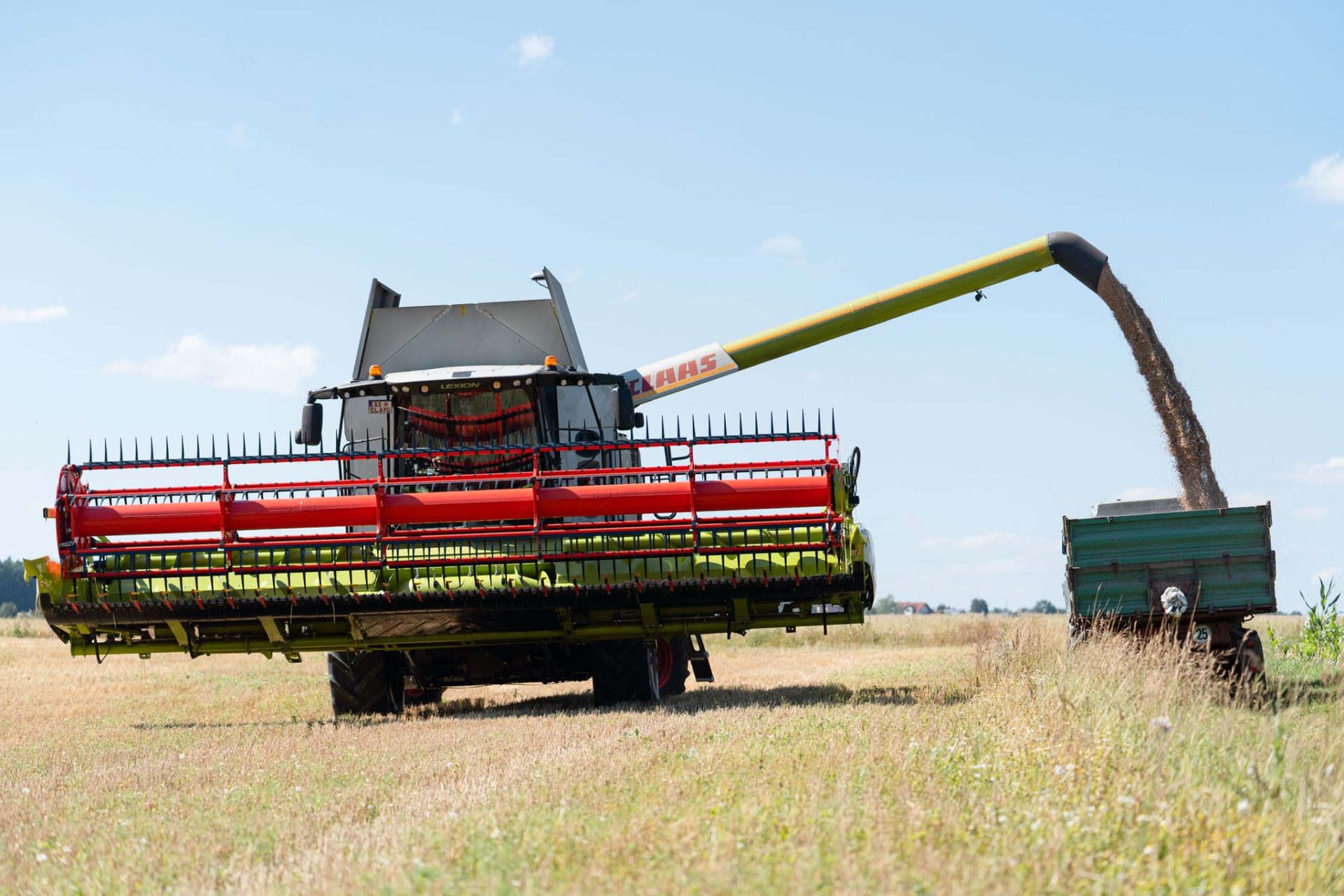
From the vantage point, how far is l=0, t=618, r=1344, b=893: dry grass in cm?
423

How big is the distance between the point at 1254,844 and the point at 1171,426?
1066cm

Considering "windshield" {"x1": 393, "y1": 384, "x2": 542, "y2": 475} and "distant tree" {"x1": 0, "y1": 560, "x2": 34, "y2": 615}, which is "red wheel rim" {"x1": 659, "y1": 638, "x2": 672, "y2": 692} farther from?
"distant tree" {"x1": 0, "y1": 560, "x2": 34, "y2": 615}

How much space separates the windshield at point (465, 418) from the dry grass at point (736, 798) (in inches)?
96.4

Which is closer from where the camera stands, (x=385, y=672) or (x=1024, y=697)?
(x=1024, y=697)

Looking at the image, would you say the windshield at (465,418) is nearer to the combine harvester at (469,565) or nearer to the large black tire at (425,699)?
the combine harvester at (469,565)

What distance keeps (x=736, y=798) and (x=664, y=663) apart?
7471 millimetres

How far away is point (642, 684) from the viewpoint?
11141 mm

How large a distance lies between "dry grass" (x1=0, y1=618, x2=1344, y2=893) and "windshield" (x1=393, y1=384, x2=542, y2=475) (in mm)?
2449

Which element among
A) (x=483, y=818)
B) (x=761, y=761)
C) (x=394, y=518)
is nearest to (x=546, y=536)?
(x=394, y=518)

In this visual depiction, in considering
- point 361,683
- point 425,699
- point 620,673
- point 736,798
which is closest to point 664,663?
point 620,673

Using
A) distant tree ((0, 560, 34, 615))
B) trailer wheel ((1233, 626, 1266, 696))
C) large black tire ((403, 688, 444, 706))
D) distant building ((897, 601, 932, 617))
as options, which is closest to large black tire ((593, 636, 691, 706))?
large black tire ((403, 688, 444, 706))

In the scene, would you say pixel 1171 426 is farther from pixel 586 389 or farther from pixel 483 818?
pixel 483 818

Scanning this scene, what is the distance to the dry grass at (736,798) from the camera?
4.23 metres

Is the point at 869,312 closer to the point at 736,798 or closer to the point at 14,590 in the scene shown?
the point at 736,798
